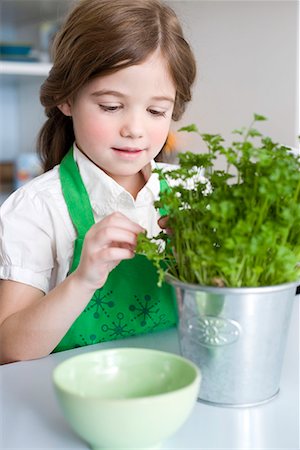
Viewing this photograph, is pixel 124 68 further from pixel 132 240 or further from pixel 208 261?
pixel 208 261

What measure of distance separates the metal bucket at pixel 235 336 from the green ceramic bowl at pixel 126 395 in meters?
0.07

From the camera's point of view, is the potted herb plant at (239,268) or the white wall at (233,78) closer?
the potted herb plant at (239,268)

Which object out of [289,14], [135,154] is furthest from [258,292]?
[289,14]

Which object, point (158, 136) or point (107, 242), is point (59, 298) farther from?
point (158, 136)

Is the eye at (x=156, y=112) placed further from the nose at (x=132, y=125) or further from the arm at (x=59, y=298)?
the arm at (x=59, y=298)

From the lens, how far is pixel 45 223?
1.18m

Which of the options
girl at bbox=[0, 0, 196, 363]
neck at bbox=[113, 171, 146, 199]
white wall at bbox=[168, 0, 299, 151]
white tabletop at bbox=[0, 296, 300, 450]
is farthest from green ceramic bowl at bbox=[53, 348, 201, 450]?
white wall at bbox=[168, 0, 299, 151]

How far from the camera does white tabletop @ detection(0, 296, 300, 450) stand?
69cm

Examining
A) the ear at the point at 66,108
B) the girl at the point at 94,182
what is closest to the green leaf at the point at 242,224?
the girl at the point at 94,182

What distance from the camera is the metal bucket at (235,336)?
717 millimetres

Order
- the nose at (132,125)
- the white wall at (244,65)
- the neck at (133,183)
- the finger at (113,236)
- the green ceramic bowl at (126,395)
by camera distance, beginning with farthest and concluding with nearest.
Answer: the white wall at (244,65)
the neck at (133,183)
the nose at (132,125)
the finger at (113,236)
the green ceramic bowl at (126,395)

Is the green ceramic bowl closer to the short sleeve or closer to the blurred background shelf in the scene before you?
the short sleeve

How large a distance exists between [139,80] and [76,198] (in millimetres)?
256

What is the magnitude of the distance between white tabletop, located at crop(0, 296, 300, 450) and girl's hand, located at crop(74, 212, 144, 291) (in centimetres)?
16
